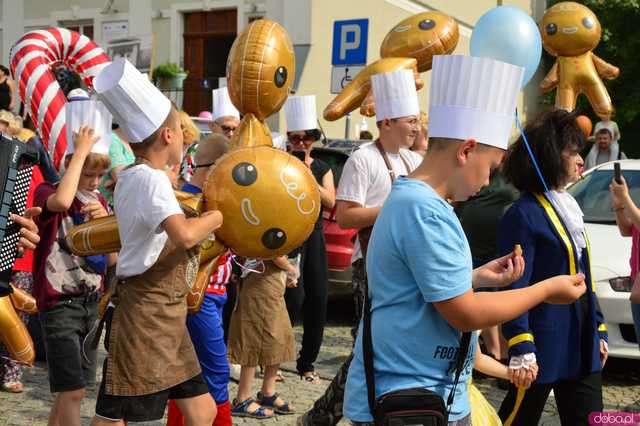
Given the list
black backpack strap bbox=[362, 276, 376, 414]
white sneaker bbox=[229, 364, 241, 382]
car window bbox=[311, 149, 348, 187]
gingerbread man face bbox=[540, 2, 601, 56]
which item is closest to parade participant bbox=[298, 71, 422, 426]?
white sneaker bbox=[229, 364, 241, 382]

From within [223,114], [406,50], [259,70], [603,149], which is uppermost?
[406,50]

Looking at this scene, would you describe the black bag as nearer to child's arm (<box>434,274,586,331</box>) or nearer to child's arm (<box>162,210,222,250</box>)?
child's arm (<box>434,274,586,331</box>)

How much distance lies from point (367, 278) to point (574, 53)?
22.1 ft

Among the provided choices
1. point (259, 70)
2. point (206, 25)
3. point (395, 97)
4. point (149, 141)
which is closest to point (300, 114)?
point (395, 97)

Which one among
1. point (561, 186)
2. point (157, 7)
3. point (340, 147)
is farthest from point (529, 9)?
point (561, 186)

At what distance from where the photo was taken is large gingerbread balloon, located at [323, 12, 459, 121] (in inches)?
272

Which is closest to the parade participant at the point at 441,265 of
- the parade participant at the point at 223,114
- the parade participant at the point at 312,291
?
the parade participant at the point at 312,291

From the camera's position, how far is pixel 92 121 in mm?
4824

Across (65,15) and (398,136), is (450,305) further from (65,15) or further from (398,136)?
(65,15)

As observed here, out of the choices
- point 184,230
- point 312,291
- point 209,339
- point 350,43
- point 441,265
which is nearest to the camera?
point 441,265

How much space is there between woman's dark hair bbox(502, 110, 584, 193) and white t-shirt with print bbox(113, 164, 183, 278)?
1477 mm

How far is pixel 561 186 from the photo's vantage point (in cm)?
393

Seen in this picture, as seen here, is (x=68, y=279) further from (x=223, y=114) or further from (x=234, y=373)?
(x=223, y=114)

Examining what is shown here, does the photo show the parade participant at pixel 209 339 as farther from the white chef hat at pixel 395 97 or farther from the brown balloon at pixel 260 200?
the white chef hat at pixel 395 97
